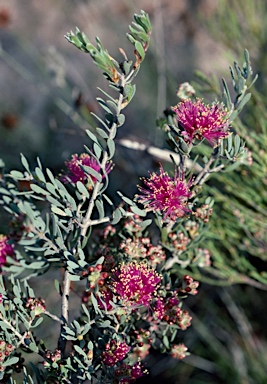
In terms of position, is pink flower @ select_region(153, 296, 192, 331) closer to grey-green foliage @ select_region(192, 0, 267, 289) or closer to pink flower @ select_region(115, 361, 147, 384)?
pink flower @ select_region(115, 361, 147, 384)

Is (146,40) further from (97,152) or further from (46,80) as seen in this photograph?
(46,80)

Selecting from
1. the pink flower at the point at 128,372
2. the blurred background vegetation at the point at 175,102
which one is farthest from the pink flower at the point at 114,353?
the blurred background vegetation at the point at 175,102

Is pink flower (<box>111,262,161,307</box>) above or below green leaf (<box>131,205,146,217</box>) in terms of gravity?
below

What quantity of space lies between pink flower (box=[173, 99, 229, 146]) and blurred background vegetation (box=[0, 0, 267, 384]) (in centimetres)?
26

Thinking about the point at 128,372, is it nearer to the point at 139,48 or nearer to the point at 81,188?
the point at 81,188

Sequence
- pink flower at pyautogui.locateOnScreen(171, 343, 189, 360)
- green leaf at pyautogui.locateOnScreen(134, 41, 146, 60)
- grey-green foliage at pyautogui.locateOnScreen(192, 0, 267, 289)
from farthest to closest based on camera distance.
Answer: grey-green foliage at pyautogui.locateOnScreen(192, 0, 267, 289), pink flower at pyautogui.locateOnScreen(171, 343, 189, 360), green leaf at pyautogui.locateOnScreen(134, 41, 146, 60)

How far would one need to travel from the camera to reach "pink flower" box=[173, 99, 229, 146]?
54 centimetres

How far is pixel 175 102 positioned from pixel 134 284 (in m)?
1.09

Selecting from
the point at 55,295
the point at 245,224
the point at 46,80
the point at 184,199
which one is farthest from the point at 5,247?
the point at 46,80

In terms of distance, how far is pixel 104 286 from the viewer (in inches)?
22.7

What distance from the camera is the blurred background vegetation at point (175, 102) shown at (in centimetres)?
93

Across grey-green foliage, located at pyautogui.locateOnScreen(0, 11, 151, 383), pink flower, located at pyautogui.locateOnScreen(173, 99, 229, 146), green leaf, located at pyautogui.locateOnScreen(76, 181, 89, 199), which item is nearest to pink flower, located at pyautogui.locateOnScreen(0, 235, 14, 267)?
grey-green foliage, located at pyautogui.locateOnScreen(0, 11, 151, 383)

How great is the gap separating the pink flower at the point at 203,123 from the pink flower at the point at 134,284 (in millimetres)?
159

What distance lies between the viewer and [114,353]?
1.78 feet
